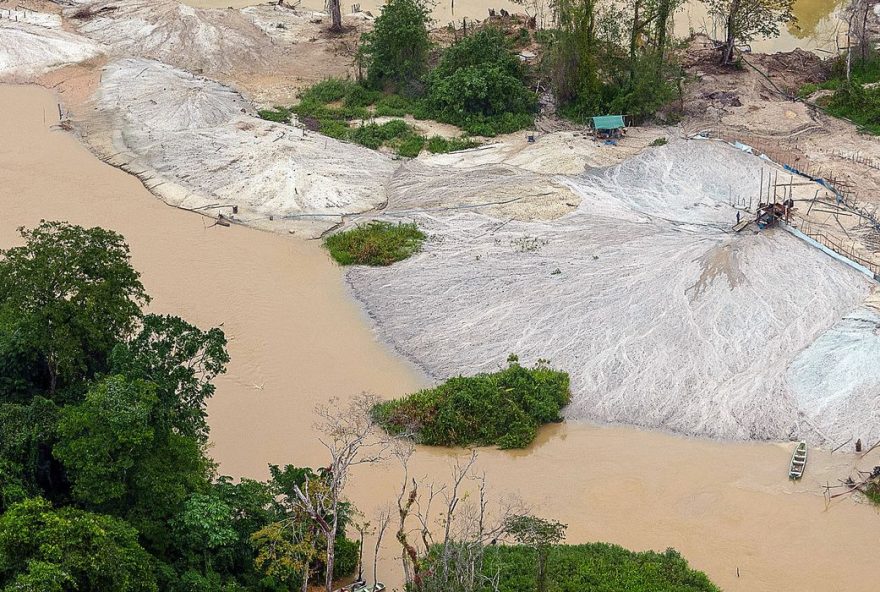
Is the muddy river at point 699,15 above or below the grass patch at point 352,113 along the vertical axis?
above

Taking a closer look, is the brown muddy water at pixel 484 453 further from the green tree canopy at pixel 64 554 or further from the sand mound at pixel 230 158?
the green tree canopy at pixel 64 554

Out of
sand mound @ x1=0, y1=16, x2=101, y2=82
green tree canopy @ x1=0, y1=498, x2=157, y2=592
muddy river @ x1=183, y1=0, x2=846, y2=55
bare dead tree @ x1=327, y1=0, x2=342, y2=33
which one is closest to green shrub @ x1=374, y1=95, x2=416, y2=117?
bare dead tree @ x1=327, y1=0, x2=342, y2=33

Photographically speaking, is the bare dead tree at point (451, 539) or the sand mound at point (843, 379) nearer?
the bare dead tree at point (451, 539)

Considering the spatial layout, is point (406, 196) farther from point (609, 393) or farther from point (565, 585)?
point (565, 585)

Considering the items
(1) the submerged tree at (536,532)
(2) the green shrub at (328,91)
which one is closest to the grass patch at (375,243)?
(2) the green shrub at (328,91)

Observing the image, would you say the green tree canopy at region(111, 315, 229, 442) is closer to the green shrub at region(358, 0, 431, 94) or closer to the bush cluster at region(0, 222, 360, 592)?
the bush cluster at region(0, 222, 360, 592)

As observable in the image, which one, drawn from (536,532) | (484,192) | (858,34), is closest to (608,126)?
(484,192)

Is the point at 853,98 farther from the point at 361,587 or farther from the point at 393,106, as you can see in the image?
the point at 361,587
